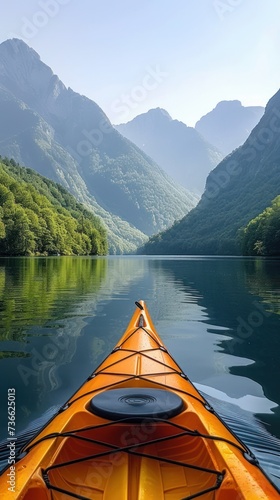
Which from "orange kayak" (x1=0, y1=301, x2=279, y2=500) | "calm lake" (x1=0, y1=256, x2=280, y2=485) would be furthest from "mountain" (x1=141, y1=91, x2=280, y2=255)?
"orange kayak" (x1=0, y1=301, x2=279, y2=500)

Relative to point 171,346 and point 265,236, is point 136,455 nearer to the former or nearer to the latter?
point 171,346

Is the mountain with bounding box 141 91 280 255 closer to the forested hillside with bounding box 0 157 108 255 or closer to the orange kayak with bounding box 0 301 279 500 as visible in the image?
the forested hillside with bounding box 0 157 108 255

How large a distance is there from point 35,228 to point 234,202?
105m

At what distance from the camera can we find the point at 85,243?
11194 cm

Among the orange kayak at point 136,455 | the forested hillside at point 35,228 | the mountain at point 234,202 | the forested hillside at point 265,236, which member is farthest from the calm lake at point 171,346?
the mountain at point 234,202

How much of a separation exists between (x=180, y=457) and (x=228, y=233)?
444 ft

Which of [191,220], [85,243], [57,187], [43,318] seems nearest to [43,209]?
[85,243]

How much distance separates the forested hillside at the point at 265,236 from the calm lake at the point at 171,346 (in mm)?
55867

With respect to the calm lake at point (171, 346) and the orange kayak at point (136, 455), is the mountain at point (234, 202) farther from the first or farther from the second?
the orange kayak at point (136, 455)

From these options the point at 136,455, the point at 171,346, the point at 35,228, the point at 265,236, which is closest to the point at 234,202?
the point at 265,236

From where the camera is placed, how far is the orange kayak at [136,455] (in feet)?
10.8

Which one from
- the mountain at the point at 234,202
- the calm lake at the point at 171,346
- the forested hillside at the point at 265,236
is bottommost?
the calm lake at the point at 171,346

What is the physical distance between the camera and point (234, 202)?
165875 millimetres

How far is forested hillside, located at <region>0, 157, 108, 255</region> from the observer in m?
71.2
